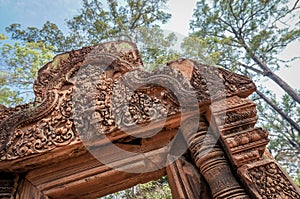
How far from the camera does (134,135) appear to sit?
1.70 metres

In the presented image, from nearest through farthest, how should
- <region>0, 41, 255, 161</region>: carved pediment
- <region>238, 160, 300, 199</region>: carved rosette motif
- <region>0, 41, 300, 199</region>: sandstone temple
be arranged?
<region>238, 160, 300, 199</region>: carved rosette motif
<region>0, 41, 300, 199</region>: sandstone temple
<region>0, 41, 255, 161</region>: carved pediment

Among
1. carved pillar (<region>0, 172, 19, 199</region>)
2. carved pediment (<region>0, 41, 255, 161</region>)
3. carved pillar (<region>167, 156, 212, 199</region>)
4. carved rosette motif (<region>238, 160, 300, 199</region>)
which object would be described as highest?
carved pediment (<region>0, 41, 255, 161</region>)

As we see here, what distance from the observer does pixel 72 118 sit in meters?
1.75

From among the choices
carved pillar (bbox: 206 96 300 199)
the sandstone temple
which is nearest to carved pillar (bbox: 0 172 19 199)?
the sandstone temple

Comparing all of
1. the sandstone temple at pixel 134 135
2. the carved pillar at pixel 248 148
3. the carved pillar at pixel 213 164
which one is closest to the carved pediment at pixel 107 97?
the sandstone temple at pixel 134 135

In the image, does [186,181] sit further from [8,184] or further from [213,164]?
[8,184]

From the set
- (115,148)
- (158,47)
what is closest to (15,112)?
(115,148)

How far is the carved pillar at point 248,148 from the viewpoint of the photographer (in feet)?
4.37

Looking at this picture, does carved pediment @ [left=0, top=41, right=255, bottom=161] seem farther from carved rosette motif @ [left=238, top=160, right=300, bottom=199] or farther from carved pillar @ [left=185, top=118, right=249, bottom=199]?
carved rosette motif @ [left=238, top=160, right=300, bottom=199]

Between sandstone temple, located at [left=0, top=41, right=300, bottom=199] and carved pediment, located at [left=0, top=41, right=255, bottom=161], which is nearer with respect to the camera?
sandstone temple, located at [left=0, top=41, right=300, bottom=199]

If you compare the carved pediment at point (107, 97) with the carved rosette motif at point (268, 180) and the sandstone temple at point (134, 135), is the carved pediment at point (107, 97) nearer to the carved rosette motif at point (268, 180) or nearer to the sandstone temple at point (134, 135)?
the sandstone temple at point (134, 135)

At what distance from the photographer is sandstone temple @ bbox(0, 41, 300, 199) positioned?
61.1 inches

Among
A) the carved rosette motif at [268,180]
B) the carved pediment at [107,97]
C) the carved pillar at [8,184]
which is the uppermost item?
the carved pediment at [107,97]

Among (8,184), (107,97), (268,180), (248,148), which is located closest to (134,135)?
(107,97)
